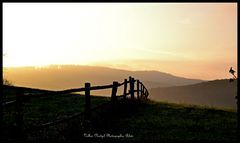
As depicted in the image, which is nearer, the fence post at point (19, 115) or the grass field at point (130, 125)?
the fence post at point (19, 115)

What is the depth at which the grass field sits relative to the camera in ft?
44.4

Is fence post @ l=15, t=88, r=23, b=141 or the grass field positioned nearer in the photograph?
fence post @ l=15, t=88, r=23, b=141

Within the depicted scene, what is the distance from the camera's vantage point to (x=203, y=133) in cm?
1592

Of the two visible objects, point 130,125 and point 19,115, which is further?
point 130,125

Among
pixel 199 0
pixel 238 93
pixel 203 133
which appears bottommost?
pixel 203 133

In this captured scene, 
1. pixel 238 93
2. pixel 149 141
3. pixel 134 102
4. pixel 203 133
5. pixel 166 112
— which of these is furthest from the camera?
pixel 134 102

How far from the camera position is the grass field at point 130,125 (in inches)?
533

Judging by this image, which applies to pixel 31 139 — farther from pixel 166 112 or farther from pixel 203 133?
pixel 166 112

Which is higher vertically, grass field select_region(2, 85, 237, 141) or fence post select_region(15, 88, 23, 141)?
fence post select_region(15, 88, 23, 141)

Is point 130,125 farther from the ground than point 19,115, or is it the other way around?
point 19,115

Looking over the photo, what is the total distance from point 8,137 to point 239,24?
676 centimetres

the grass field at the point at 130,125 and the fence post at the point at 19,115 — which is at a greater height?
the fence post at the point at 19,115

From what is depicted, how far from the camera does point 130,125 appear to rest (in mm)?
17391

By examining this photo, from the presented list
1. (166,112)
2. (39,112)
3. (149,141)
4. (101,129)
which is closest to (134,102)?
(166,112)
